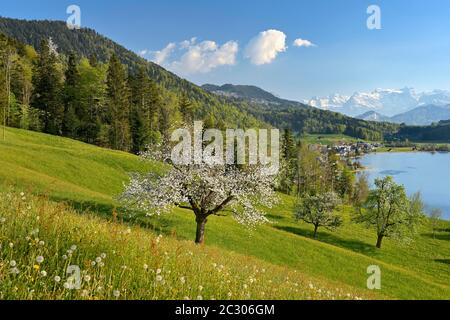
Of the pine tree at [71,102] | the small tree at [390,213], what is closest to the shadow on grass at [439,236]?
the small tree at [390,213]

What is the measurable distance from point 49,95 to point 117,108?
626 inches

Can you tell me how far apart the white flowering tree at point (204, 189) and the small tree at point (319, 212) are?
122ft

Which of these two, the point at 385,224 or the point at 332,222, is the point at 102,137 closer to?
the point at 332,222

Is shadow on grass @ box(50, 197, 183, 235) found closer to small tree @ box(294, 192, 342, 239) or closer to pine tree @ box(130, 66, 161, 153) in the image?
small tree @ box(294, 192, 342, 239)

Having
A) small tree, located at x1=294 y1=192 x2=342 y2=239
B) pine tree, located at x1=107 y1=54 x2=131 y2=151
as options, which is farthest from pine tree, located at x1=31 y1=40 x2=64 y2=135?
small tree, located at x1=294 y1=192 x2=342 y2=239

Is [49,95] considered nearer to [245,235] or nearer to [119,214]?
[119,214]

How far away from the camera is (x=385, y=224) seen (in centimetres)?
6038

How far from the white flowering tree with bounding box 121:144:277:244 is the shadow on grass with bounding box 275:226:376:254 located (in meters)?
35.3

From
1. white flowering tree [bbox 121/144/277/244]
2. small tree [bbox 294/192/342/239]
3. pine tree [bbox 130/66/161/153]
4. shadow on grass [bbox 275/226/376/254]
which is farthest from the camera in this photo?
pine tree [bbox 130/66/161/153]

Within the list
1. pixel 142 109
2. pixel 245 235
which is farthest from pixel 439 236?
pixel 142 109

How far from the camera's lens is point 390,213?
200 ft

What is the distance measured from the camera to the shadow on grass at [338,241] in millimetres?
58456

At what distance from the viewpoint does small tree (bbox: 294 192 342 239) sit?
6378cm

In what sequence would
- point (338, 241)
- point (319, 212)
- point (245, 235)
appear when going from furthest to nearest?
point (319, 212) → point (338, 241) → point (245, 235)
